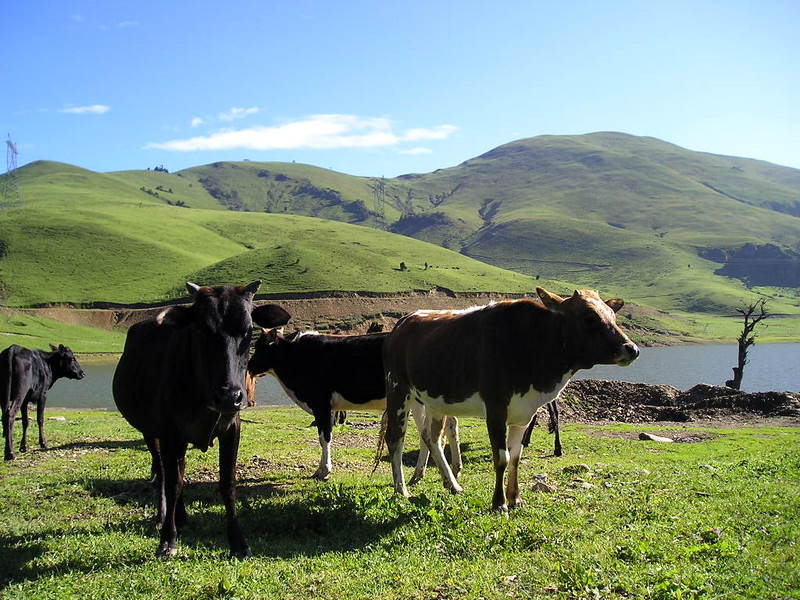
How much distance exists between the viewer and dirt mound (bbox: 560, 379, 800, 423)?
3275 cm

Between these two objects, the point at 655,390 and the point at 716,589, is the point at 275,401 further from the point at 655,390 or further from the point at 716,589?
the point at 716,589

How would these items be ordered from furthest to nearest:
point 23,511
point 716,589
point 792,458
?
point 792,458 → point 23,511 → point 716,589

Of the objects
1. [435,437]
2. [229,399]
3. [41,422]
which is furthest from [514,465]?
[41,422]

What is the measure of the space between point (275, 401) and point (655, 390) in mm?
27579

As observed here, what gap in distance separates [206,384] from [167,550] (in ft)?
7.05

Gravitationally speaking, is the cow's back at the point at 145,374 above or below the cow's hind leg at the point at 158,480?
above

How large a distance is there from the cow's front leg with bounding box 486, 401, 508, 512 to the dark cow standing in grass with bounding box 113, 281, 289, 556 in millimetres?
3637

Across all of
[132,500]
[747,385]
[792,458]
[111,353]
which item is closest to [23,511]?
[132,500]

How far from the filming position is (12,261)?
139375 mm

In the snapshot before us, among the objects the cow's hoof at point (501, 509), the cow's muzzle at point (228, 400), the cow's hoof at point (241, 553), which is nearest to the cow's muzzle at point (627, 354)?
the cow's hoof at point (501, 509)

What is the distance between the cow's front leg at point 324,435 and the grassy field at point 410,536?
1.42ft

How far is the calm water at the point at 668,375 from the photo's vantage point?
54.0m

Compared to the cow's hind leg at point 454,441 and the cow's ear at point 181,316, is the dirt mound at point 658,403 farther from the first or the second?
the cow's ear at point 181,316

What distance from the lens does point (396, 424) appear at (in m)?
12.4
